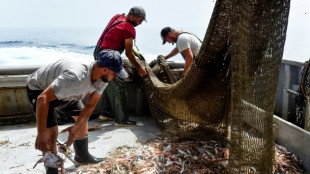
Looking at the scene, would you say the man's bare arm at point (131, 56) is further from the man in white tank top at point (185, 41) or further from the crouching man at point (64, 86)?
the crouching man at point (64, 86)

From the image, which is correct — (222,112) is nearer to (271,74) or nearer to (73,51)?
(271,74)

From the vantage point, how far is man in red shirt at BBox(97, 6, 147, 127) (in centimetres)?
551

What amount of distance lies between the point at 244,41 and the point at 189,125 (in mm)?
2597

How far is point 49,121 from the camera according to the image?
3.44 metres

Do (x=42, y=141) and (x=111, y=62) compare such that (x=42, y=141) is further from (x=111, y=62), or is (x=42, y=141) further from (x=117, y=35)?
(x=117, y=35)

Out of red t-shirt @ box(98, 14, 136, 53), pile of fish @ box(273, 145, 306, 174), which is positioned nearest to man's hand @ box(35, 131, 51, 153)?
red t-shirt @ box(98, 14, 136, 53)

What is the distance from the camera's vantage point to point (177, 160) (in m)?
4.20

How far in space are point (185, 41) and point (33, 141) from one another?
343 centimetres

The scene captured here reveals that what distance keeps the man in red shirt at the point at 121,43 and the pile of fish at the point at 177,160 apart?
4.36 feet

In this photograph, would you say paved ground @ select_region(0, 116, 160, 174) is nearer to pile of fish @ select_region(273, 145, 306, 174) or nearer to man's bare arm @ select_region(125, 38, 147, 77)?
man's bare arm @ select_region(125, 38, 147, 77)

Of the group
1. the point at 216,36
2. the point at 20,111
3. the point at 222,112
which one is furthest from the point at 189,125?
the point at 20,111

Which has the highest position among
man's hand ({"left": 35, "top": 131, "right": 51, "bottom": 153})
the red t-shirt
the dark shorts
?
the red t-shirt

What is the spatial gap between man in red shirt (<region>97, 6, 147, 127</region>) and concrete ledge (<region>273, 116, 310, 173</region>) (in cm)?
267

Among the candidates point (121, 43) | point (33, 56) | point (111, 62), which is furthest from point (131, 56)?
point (33, 56)
